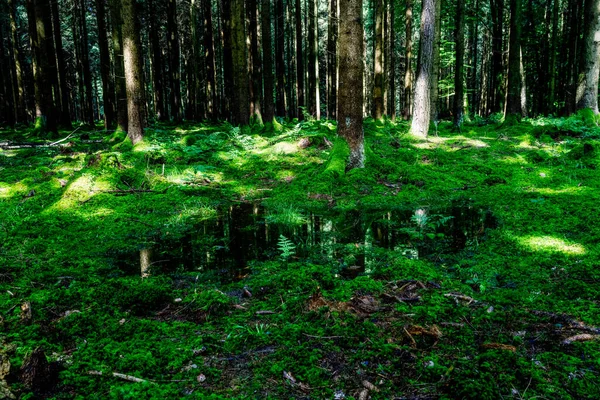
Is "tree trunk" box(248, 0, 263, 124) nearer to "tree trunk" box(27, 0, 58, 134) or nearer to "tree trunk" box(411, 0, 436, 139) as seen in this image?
"tree trunk" box(411, 0, 436, 139)

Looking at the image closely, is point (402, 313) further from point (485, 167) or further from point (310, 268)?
point (485, 167)

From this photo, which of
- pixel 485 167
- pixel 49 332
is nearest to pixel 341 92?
pixel 485 167

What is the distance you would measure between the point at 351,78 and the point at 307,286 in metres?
6.00

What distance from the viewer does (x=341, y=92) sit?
8500 mm

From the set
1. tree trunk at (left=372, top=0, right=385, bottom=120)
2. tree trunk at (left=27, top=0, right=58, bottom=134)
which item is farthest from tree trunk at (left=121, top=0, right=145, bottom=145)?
tree trunk at (left=372, top=0, right=385, bottom=120)

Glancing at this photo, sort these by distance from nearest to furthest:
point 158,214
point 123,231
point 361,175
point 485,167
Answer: point 123,231 < point 158,214 < point 361,175 < point 485,167

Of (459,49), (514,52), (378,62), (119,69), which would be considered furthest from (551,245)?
(378,62)

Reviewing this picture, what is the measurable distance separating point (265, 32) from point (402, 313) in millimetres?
14483

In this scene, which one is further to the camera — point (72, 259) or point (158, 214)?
point (158, 214)

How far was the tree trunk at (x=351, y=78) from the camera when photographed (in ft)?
26.4

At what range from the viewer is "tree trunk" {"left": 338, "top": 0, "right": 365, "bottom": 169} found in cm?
804

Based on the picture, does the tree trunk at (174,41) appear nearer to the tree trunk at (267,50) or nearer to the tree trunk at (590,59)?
the tree trunk at (267,50)

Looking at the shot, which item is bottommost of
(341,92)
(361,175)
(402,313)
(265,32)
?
(402,313)

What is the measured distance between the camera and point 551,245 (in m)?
4.38
